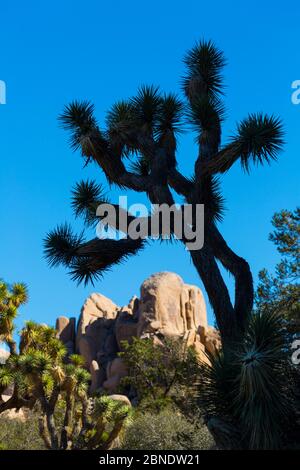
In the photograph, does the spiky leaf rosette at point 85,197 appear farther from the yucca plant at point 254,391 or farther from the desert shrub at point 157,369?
the desert shrub at point 157,369

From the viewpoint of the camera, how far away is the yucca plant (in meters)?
9.78

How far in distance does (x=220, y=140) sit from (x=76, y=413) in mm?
7762

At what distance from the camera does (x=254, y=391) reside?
982 cm

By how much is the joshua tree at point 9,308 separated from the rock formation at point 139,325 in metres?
19.4

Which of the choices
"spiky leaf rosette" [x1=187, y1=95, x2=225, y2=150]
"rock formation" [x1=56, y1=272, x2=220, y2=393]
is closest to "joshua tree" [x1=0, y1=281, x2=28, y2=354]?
"spiky leaf rosette" [x1=187, y1=95, x2=225, y2=150]

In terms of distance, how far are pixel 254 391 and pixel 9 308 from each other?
28.1 ft

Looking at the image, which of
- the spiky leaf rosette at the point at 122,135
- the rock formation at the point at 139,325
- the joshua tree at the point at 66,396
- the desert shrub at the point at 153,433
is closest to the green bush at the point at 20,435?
the desert shrub at the point at 153,433

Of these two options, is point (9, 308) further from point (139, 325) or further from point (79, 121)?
point (139, 325)

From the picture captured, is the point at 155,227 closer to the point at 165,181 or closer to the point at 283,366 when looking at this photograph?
the point at 165,181

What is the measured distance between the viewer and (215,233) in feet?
40.4

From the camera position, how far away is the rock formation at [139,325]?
37.6 m

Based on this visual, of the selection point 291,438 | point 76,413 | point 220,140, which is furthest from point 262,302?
point 291,438

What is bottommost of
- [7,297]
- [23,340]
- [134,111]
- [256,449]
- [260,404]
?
[256,449]

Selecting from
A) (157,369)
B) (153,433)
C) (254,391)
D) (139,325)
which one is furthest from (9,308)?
(139,325)
